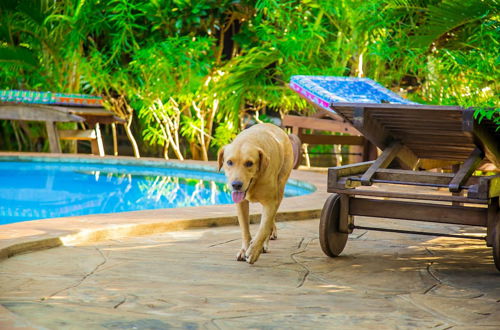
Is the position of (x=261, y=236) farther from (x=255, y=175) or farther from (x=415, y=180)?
(x=415, y=180)

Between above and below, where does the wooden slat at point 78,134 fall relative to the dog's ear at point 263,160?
below

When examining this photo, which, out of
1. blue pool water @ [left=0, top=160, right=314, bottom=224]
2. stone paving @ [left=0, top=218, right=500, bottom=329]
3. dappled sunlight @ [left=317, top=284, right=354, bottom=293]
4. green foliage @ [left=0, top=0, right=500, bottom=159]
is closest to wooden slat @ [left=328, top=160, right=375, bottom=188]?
stone paving @ [left=0, top=218, right=500, bottom=329]

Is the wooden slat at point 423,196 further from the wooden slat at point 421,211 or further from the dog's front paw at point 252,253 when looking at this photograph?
the dog's front paw at point 252,253

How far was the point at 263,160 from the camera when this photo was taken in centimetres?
401

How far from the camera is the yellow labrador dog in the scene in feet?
12.8

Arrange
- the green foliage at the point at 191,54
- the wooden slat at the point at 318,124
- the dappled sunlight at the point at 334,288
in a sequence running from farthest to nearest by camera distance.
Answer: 1. the green foliage at the point at 191,54
2. the wooden slat at the point at 318,124
3. the dappled sunlight at the point at 334,288

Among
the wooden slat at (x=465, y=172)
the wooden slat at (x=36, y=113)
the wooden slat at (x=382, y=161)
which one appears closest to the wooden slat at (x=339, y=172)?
the wooden slat at (x=382, y=161)

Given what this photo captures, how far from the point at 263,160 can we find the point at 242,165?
0.51 ft

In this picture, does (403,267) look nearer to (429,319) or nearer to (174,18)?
(429,319)

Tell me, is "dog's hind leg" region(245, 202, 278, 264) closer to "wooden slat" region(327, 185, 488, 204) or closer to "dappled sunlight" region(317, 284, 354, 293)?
"wooden slat" region(327, 185, 488, 204)

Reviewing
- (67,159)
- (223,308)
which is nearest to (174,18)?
(67,159)

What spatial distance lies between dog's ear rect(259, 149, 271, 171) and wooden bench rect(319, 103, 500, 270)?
0.37 m

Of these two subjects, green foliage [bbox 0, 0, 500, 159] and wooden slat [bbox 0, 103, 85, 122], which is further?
wooden slat [bbox 0, 103, 85, 122]

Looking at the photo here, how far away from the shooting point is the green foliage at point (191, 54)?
10875 mm
